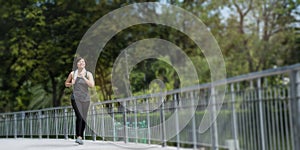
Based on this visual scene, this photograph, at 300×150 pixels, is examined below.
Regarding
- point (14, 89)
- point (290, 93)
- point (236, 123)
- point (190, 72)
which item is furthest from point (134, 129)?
point (190, 72)

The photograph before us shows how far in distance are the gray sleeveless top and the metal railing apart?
109cm

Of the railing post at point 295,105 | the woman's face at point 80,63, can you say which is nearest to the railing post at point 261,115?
the railing post at point 295,105

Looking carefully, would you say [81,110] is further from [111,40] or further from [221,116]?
[111,40]

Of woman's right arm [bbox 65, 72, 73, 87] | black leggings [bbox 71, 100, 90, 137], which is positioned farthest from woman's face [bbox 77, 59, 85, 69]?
black leggings [bbox 71, 100, 90, 137]

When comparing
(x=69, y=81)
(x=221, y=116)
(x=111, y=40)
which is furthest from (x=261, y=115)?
(x=111, y=40)

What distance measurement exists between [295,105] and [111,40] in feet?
78.9

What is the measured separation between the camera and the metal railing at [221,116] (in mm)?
7203

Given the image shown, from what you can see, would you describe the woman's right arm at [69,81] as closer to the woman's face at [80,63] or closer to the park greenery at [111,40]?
the woman's face at [80,63]

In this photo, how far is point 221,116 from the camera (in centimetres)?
862

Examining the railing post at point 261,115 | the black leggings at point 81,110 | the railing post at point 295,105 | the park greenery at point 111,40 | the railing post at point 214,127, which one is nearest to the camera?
the railing post at point 295,105

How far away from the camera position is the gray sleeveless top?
1284 cm

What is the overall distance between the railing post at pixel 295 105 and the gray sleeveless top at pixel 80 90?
6553 mm

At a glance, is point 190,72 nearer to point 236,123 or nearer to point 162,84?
point 162,84

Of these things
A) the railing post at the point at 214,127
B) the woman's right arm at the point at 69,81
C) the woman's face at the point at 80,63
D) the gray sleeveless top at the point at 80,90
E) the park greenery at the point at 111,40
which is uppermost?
the park greenery at the point at 111,40
